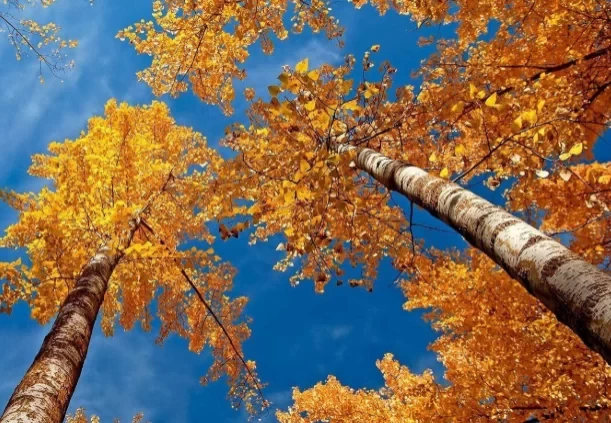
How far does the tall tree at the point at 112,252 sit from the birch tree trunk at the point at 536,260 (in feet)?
5.85

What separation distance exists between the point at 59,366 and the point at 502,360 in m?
4.76

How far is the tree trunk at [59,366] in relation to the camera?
204 cm

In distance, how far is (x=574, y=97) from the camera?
146 inches

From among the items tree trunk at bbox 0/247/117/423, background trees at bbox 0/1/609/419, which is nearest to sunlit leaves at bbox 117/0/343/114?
background trees at bbox 0/1/609/419

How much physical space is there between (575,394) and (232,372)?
4.15 metres

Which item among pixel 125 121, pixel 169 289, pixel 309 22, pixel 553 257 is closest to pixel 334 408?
pixel 169 289

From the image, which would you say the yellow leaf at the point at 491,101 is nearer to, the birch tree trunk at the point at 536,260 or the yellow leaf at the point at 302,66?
the birch tree trunk at the point at 536,260

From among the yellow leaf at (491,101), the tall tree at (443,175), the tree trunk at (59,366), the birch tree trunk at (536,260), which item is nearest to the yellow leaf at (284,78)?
the tall tree at (443,175)

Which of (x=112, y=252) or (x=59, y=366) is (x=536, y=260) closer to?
(x=59, y=366)

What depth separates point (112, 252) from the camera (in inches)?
162

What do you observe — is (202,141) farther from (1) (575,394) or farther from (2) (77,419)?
(2) (77,419)

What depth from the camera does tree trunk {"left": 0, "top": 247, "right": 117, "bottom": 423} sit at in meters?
2.04

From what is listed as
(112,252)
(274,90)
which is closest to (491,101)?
(274,90)

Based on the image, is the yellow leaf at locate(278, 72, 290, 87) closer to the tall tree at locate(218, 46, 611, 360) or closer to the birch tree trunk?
the tall tree at locate(218, 46, 611, 360)
